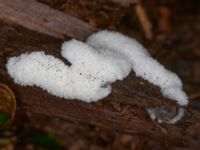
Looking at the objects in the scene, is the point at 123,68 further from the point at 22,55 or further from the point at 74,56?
the point at 22,55

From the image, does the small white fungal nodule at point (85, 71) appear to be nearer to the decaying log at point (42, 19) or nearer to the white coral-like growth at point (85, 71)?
the white coral-like growth at point (85, 71)

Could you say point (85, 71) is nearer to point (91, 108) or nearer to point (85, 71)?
point (85, 71)

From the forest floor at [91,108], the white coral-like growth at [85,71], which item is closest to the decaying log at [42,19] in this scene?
the forest floor at [91,108]

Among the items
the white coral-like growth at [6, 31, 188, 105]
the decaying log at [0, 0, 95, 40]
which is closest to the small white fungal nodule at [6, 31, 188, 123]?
the white coral-like growth at [6, 31, 188, 105]

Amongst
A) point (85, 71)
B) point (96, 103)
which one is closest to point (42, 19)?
point (85, 71)

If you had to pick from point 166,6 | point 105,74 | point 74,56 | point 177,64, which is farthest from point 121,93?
point 166,6

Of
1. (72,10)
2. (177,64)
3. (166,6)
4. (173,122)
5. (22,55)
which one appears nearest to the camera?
(22,55)

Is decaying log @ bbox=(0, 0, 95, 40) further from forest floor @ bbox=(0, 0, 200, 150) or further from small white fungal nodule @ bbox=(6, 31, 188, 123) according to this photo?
small white fungal nodule @ bbox=(6, 31, 188, 123)
